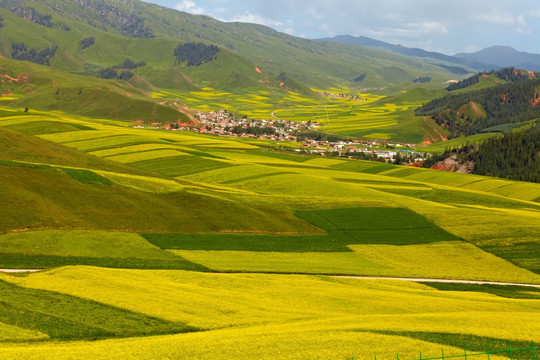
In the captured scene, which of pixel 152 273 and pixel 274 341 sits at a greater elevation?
pixel 274 341

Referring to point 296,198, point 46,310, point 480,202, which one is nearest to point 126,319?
point 46,310

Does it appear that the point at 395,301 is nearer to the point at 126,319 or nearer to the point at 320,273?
the point at 320,273

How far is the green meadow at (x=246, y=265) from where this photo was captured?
37594mm

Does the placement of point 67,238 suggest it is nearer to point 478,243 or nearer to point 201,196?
point 201,196

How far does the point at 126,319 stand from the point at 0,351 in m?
12.2

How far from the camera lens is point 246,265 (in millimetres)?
69812

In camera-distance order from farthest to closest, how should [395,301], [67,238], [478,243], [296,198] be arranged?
1. [296,198]
2. [478,243]
3. [67,238]
4. [395,301]

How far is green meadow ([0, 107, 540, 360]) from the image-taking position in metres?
37.6

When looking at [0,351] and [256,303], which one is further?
[256,303]

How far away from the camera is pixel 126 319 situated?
42531 millimetres

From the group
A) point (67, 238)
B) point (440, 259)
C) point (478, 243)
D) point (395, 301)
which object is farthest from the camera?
point (478, 243)

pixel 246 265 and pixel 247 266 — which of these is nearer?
pixel 247 266

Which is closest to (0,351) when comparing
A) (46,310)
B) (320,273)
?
(46,310)

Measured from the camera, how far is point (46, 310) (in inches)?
1656
